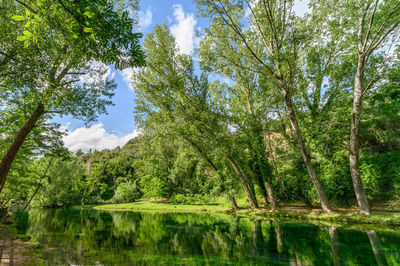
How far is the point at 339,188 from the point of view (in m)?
15.9

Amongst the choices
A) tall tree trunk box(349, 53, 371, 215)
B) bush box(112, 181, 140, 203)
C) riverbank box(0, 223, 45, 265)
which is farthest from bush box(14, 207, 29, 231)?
tall tree trunk box(349, 53, 371, 215)

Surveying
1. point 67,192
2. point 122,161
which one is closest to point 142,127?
point 67,192

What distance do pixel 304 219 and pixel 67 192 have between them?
39178 mm

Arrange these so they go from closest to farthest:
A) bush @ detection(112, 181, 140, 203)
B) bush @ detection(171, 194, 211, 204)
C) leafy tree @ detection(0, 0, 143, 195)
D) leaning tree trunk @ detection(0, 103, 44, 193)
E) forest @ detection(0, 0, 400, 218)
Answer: leafy tree @ detection(0, 0, 143, 195), leaning tree trunk @ detection(0, 103, 44, 193), forest @ detection(0, 0, 400, 218), bush @ detection(171, 194, 211, 204), bush @ detection(112, 181, 140, 203)

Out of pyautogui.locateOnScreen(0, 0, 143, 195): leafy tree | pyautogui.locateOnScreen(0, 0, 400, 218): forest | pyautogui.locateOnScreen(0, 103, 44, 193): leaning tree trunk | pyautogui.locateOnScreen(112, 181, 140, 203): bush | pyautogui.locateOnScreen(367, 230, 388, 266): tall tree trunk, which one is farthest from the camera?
pyautogui.locateOnScreen(112, 181, 140, 203): bush

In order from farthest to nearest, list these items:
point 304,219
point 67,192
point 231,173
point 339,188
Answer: point 67,192
point 231,173
point 339,188
point 304,219

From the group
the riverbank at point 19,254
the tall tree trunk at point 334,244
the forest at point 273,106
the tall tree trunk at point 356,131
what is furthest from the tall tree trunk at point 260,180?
the riverbank at point 19,254

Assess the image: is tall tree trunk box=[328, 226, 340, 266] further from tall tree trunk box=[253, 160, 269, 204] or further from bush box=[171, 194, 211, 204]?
bush box=[171, 194, 211, 204]

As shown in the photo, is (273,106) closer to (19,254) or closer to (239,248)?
(239,248)

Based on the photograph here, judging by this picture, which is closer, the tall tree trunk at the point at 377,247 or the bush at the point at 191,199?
the tall tree trunk at the point at 377,247

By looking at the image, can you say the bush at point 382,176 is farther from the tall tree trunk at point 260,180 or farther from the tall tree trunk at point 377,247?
the tall tree trunk at point 260,180

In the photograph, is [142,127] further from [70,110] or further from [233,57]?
[233,57]

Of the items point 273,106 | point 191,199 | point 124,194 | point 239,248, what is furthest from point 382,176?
point 124,194

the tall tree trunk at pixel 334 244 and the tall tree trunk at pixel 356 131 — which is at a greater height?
the tall tree trunk at pixel 356 131
